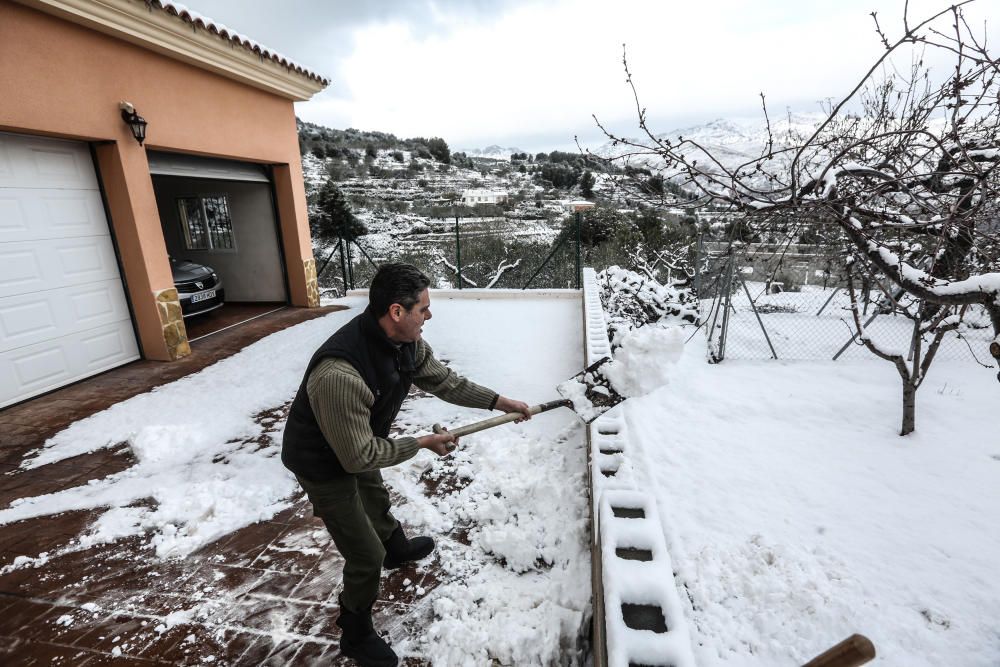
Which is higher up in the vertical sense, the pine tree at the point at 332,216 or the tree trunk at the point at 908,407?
the pine tree at the point at 332,216

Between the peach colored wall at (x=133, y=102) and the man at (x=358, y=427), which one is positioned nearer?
the man at (x=358, y=427)

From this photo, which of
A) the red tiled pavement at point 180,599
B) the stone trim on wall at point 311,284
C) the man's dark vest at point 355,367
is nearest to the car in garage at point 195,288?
the stone trim on wall at point 311,284

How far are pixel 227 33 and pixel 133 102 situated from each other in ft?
5.21

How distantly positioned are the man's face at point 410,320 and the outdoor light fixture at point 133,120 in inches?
215

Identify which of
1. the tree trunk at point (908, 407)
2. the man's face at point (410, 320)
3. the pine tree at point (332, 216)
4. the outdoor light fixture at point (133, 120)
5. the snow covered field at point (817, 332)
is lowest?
the snow covered field at point (817, 332)

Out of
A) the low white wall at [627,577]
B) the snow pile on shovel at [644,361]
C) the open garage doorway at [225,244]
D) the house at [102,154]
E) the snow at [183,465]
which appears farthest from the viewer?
the open garage doorway at [225,244]

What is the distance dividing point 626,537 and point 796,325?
29.7 feet

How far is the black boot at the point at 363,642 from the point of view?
2037 millimetres

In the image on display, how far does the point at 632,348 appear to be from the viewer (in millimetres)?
Answer: 2830

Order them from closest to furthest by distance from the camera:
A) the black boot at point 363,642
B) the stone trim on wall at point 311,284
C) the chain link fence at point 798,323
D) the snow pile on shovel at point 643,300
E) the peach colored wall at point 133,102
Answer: the black boot at point 363,642 → the peach colored wall at point 133,102 → the chain link fence at point 798,323 → the stone trim on wall at point 311,284 → the snow pile on shovel at point 643,300

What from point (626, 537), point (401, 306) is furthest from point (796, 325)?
point (401, 306)

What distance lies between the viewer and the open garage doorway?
7730 mm

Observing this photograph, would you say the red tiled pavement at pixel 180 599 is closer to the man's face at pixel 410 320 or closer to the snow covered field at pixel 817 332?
the man's face at pixel 410 320

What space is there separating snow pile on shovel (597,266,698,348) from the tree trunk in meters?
4.30
